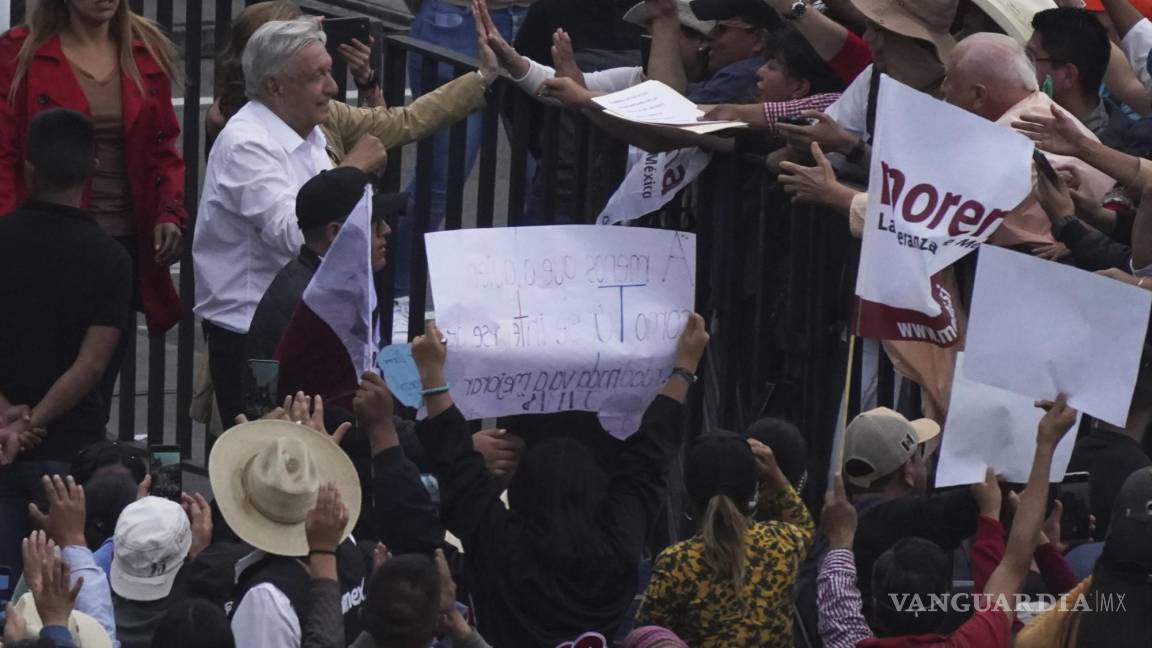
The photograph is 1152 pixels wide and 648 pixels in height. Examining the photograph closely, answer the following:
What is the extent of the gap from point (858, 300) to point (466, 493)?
1189 mm

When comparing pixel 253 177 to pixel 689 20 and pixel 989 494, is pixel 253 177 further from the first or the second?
pixel 989 494

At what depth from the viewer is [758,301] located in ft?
25.0

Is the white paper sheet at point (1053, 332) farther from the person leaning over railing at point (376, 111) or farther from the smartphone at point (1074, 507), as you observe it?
the person leaning over railing at point (376, 111)

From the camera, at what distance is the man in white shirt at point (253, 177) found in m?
8.09

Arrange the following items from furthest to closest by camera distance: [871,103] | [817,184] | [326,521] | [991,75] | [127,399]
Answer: [127,399] < [871,103] < [991,75] < [817,184] < [326,521]

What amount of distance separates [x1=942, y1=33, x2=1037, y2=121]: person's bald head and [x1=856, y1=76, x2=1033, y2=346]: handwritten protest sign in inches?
29.9

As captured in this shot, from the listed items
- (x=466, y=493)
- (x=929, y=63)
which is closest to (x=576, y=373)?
(x=466, y=493)

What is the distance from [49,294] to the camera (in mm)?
7535

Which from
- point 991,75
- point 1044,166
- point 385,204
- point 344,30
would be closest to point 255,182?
point 385,204

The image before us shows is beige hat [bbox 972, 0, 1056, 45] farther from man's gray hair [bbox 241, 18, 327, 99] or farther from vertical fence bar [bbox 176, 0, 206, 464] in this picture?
vertical fence bar [bbox 176, 0, 206, 464]

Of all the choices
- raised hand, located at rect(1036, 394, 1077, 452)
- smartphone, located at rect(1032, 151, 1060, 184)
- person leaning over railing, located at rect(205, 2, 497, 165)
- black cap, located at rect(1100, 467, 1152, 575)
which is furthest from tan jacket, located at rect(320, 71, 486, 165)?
black cap, located at rect(1100, 467, 1152, 575)

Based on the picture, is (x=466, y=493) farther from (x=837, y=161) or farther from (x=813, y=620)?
(x=837, y=161)

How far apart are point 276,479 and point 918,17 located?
276 centimetres

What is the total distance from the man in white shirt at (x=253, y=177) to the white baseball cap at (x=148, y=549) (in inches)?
64.9
